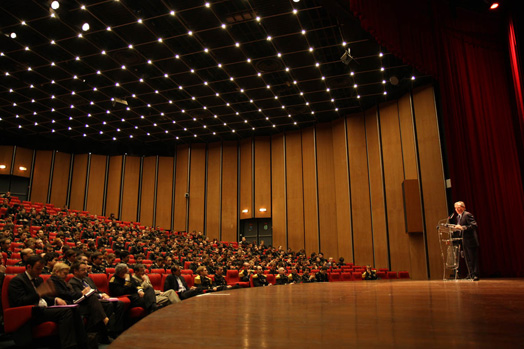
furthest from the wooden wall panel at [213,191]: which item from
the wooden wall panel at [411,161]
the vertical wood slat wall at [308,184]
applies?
the wooden wall panel at [411,161]

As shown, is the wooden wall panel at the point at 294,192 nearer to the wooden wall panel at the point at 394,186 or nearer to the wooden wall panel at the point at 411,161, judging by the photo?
the wooden wall panel at the point at 394,186

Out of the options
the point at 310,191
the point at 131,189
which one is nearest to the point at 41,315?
the point at 310,191

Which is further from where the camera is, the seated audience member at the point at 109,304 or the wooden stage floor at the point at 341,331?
the seated audience member at the point at 109,304

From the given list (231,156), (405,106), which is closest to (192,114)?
(231,156)

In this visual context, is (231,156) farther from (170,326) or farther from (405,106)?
(170,326)

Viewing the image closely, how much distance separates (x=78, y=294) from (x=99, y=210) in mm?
16729

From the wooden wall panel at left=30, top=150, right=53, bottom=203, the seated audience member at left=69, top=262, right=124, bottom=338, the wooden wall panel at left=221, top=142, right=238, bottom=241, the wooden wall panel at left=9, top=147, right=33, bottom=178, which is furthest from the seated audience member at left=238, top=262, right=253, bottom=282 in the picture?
the wooden wall panel at left=9, top=147, right=33, bottom=178

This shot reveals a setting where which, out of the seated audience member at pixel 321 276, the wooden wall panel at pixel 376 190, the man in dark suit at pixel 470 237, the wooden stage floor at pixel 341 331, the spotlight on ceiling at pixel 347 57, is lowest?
the seated audience member at pixel 321 276

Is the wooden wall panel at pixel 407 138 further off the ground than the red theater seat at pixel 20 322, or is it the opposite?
the wooden wall panel at pixel 407 138

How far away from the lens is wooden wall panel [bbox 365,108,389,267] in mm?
13788

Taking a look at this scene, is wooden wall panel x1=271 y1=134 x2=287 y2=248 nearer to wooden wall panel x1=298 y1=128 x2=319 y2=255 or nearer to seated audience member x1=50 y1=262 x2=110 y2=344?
wooden wall panel x1=298 y1=128 x2=319 y2=255

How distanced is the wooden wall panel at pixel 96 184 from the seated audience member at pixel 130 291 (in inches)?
633

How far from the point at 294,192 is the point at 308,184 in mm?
778

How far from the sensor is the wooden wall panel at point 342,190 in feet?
49.3
